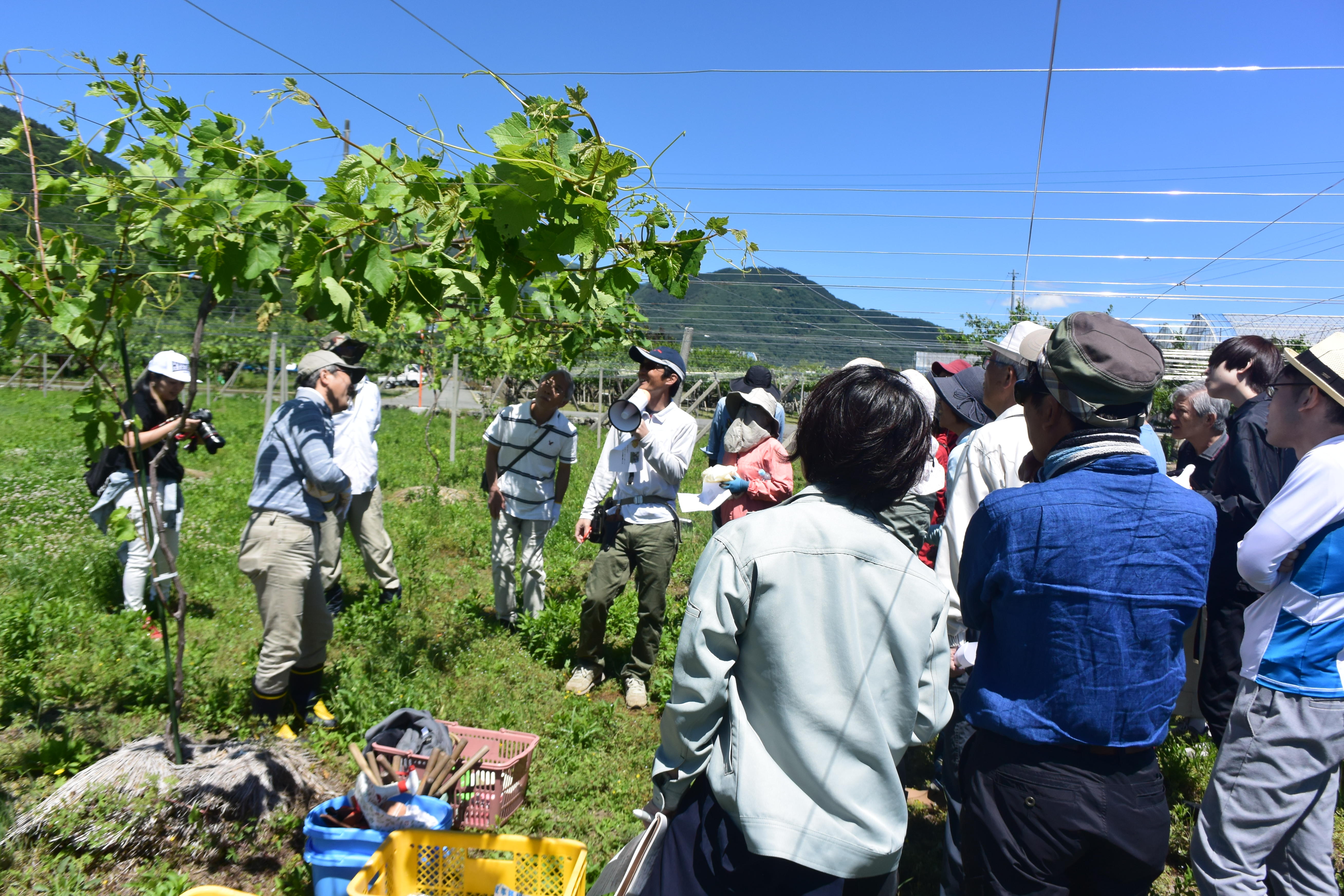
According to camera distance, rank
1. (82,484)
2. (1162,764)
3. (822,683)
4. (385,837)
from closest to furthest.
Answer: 1. (822,683)
2. (385,837)
3. (1162,764)
4. (82,484)

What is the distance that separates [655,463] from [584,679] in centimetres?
138

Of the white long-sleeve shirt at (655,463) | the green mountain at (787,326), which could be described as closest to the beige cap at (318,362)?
the white long-sleeve shirt at (655,463)

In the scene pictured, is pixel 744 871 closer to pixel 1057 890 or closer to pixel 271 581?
pixel 1057 890

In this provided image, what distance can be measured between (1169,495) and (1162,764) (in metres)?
2.99

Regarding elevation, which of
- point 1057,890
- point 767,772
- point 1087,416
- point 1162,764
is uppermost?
point 1087,416

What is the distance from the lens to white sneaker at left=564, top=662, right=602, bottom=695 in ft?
14.7

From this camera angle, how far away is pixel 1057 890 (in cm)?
171

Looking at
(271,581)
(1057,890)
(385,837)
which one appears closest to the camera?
(1057,890)

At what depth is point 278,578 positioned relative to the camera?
11.3ft

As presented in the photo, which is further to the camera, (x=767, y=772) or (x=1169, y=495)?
(x=1169, y=495)

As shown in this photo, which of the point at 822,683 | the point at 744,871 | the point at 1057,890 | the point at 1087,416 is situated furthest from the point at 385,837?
the point at 1087,416

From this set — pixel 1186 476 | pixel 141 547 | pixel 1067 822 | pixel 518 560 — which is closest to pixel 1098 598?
pixel 1067 822

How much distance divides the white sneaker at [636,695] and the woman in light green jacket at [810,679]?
2740mm

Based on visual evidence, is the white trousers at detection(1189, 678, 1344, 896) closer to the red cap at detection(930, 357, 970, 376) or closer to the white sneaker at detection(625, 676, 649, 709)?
the red cap at detection(930, 357, 970, 376)
